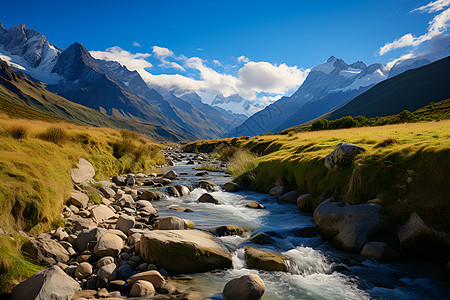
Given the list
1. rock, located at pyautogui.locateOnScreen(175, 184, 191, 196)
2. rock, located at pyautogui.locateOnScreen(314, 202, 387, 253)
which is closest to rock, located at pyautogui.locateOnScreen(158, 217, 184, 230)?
rock, located at pyautogui.locateOnScreen(314, 202, 387, 253)

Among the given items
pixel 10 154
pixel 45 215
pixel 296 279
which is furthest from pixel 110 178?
pixel 296 279

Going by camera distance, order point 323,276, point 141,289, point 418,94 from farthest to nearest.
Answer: point 418,94 < point 323,276 < point 141,289

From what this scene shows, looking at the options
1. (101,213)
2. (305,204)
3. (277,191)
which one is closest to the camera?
(101,213)

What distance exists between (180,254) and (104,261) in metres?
2.16

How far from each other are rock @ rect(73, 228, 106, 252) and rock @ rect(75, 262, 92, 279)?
4.24ft

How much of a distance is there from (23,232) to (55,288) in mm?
2769

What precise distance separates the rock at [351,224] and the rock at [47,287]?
860cm

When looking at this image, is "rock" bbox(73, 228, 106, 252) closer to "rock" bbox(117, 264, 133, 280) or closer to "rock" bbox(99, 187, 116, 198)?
"rock" bbox(117, 264, 133, 280)

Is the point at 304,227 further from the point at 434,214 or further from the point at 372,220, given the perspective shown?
the point at 434,214

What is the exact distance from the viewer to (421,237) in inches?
293

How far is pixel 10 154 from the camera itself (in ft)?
30.3

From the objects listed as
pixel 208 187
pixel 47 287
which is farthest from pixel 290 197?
pixel 47 287

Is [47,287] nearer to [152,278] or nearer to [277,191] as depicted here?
[152,278]

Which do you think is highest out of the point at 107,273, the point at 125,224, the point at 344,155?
the point at 344,155
